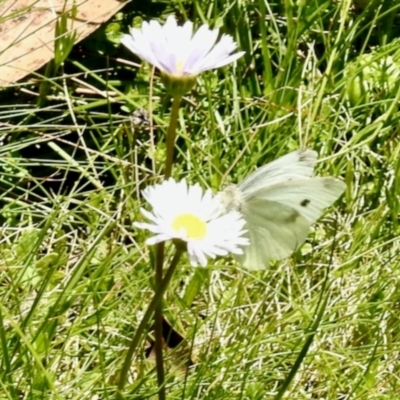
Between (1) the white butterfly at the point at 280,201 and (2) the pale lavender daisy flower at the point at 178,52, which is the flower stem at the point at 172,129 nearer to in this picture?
(2) the pale lavender daisy flower at the point at 178,52

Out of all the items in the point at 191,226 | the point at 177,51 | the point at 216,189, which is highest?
the point at 216,189

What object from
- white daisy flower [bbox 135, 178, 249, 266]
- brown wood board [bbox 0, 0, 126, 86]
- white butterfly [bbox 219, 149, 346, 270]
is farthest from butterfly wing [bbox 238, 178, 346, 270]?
brown wood board [bbox 0, 0, 126, 86]

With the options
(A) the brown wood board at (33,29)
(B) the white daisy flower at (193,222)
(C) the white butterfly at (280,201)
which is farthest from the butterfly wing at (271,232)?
(A) the brown wood board at (33,29)

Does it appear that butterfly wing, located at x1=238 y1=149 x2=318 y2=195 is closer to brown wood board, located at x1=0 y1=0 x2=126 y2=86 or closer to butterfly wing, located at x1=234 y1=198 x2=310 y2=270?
butterfly wing, located at x1=234 y1=198 x2=310 y2=270

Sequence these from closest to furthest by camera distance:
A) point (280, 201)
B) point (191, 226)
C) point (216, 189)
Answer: point (191, 226)
point (280, 201)
point (216, 189)

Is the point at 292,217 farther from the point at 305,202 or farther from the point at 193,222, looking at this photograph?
the point at 193,222

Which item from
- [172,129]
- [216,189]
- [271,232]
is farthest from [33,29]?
[172,129]
